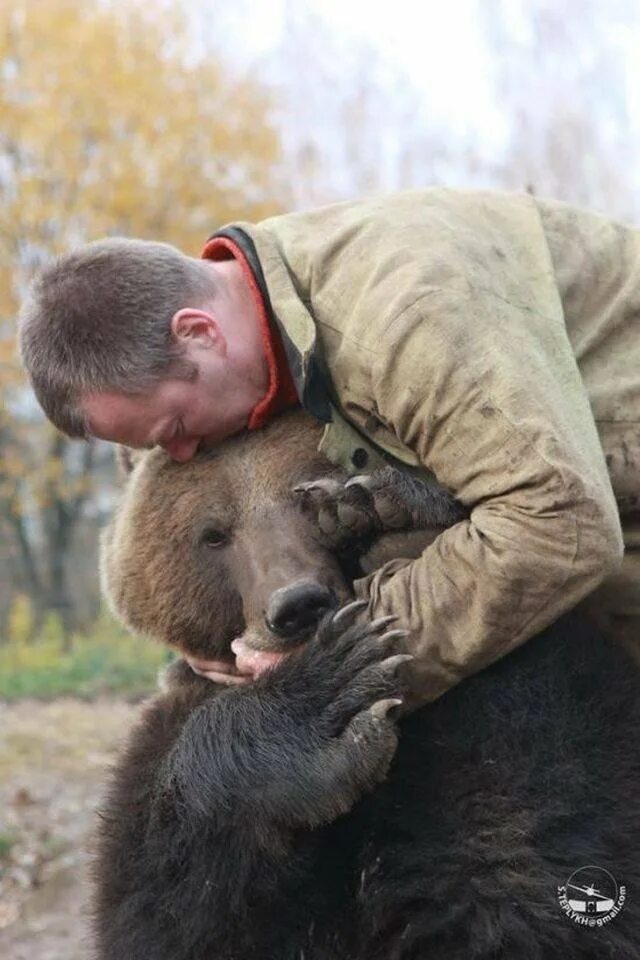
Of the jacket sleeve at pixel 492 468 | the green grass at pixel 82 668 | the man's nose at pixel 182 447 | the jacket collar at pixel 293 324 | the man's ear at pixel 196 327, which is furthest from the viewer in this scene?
the green grass at pixel 82 668

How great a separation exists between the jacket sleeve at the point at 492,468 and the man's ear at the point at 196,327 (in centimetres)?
59

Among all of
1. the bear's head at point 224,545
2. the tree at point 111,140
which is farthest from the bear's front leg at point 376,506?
the tree at point 111,140

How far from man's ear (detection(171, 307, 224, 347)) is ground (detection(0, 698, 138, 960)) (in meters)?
2.99

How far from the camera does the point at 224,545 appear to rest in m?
4.02

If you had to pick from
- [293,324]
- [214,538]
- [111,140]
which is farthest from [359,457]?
[111,140]

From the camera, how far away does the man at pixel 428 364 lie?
3.12 metres

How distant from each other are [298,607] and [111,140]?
18.0 meters

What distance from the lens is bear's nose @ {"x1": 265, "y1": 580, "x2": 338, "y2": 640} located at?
141 inches

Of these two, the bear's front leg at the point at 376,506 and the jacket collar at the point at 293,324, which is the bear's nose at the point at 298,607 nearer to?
the bear's front leg at the point at 376,506

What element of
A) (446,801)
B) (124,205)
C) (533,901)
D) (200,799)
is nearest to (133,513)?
(200,799)

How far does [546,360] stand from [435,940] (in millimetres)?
1606

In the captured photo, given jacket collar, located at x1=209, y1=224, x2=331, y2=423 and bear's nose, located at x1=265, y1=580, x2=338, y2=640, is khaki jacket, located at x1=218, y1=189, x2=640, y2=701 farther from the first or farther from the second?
bear's nose, located at x1=265, y1=580, x2=338, y2=640

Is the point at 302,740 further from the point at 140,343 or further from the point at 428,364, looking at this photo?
the point at 140,343

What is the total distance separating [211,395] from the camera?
12.3ft
